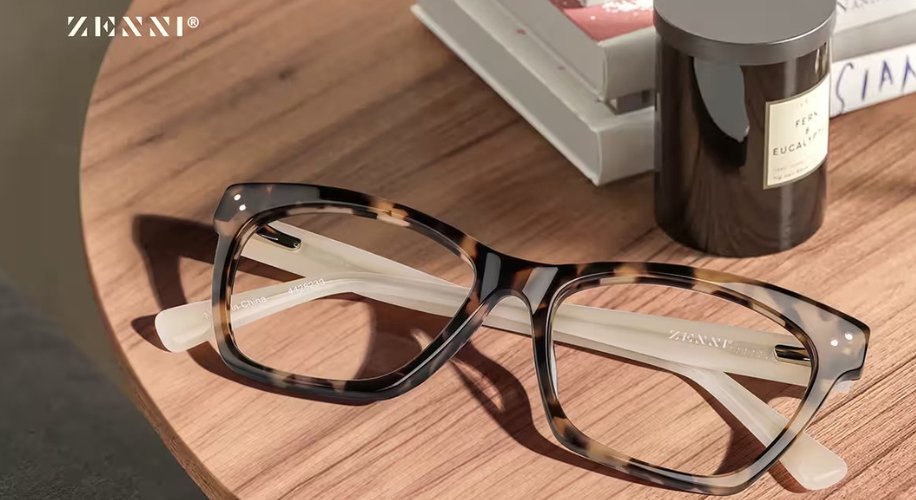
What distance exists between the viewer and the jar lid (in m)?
0.40

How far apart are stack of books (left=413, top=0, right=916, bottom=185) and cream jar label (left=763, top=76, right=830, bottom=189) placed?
0.08 metres

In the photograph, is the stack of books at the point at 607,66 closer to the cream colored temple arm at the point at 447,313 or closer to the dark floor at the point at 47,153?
the cream colored temple arm at the point at 447,313

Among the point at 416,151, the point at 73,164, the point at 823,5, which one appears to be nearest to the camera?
the point at 823,5

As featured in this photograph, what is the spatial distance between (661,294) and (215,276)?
0.19 m

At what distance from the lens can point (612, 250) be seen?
48 cm

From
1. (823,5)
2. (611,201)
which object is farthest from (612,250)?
(823,5)

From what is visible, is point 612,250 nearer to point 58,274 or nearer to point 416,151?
point 416,151

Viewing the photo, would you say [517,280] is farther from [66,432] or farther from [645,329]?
[66,432]

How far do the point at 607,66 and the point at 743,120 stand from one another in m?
0.08

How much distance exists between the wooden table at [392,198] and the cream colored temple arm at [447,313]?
0.01 metres

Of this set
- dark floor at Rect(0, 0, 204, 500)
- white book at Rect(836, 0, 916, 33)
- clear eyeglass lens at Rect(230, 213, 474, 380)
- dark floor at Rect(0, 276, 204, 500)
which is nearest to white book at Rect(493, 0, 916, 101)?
white book at Rect(836, 0, 916, 33)

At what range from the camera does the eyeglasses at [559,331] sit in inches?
15.8

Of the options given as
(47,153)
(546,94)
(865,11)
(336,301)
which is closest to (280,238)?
(336,301)

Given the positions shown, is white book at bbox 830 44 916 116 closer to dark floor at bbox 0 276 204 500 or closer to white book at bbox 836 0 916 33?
white book at bbox 836 0 916 33
